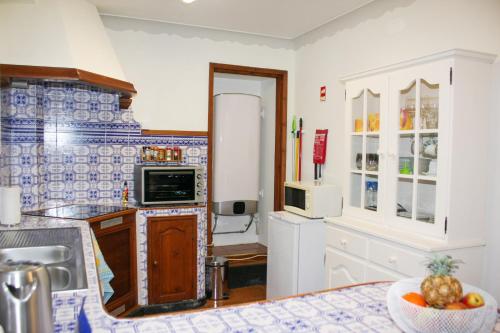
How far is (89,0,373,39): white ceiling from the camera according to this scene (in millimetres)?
3141

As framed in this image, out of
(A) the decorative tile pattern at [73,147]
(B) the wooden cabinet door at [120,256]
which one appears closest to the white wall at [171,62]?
(A) the decorative tile pattern at [73,147]

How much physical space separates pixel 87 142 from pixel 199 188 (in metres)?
0.99

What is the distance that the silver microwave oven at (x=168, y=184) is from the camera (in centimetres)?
337

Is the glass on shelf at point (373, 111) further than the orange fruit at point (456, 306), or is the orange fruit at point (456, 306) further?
the glass on shelf at point (373, 111)

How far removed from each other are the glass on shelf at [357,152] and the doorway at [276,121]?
131 centimetres

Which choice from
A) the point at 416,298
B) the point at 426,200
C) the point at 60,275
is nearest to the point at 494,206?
the point at 426,200

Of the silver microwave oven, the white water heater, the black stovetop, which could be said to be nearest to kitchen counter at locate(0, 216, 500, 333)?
the black stovetop

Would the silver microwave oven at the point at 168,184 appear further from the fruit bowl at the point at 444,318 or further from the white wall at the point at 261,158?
the fruit bowl at the point at 444,318

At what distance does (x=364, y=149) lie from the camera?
2.84 m

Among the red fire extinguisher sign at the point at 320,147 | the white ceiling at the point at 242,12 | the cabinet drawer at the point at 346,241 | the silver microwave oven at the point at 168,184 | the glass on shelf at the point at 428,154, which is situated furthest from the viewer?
the red fire extinguisher sign at the point at 320,147

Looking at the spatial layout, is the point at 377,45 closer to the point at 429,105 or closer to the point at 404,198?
the point at 429,105

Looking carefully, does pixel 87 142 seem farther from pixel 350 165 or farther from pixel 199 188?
pixel 350 165

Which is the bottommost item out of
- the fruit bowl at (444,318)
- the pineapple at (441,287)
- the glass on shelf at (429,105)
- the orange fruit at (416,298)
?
the fruit bowl at (444,318)

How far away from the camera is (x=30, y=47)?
2.56m
